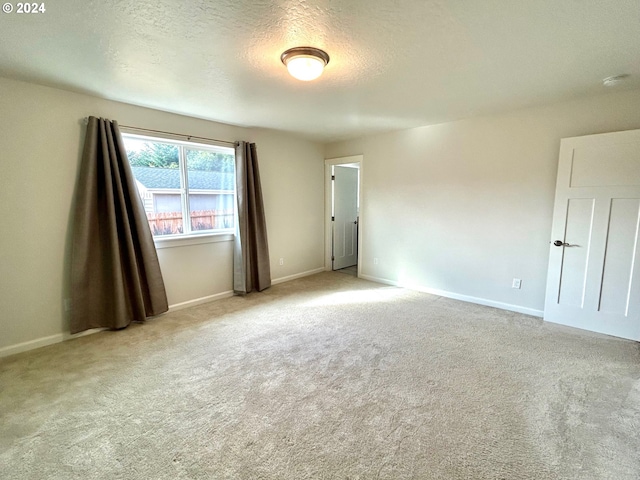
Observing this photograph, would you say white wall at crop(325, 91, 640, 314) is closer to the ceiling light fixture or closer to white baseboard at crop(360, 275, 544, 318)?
white baseboard at crop(360, 275, 544, 318)

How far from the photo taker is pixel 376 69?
2.34m

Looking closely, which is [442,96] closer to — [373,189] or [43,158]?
[373,189]

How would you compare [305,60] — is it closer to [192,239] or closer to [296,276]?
[192,239]

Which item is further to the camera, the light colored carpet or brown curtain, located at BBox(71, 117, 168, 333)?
brown curtain, located at BBox(71, 117, 168, 333)

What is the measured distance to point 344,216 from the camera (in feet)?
19.3

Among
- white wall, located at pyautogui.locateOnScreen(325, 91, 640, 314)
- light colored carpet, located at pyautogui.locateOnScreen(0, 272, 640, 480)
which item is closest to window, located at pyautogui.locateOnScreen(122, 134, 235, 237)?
light colored carpet, located at pyautogui.locateOnScreen(0, 272, 640, 480)

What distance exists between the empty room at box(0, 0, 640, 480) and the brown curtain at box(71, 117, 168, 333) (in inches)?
1.0

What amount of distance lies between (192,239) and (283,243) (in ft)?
5.13

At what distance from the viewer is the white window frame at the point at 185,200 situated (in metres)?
3.42

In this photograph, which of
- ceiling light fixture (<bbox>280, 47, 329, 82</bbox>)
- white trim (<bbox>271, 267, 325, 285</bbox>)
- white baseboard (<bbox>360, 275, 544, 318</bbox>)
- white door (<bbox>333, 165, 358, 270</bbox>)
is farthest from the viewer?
white door (<bbox>333, 165, 358, 270</bbox>)

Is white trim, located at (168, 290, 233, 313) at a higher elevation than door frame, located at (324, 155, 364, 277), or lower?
lower

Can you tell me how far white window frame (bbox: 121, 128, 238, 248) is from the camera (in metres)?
3.42

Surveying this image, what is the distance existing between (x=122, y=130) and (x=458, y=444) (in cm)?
405

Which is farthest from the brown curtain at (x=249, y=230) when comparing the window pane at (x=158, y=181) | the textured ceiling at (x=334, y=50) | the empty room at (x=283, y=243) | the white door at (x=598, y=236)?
the white door at (x=598, y=236)
